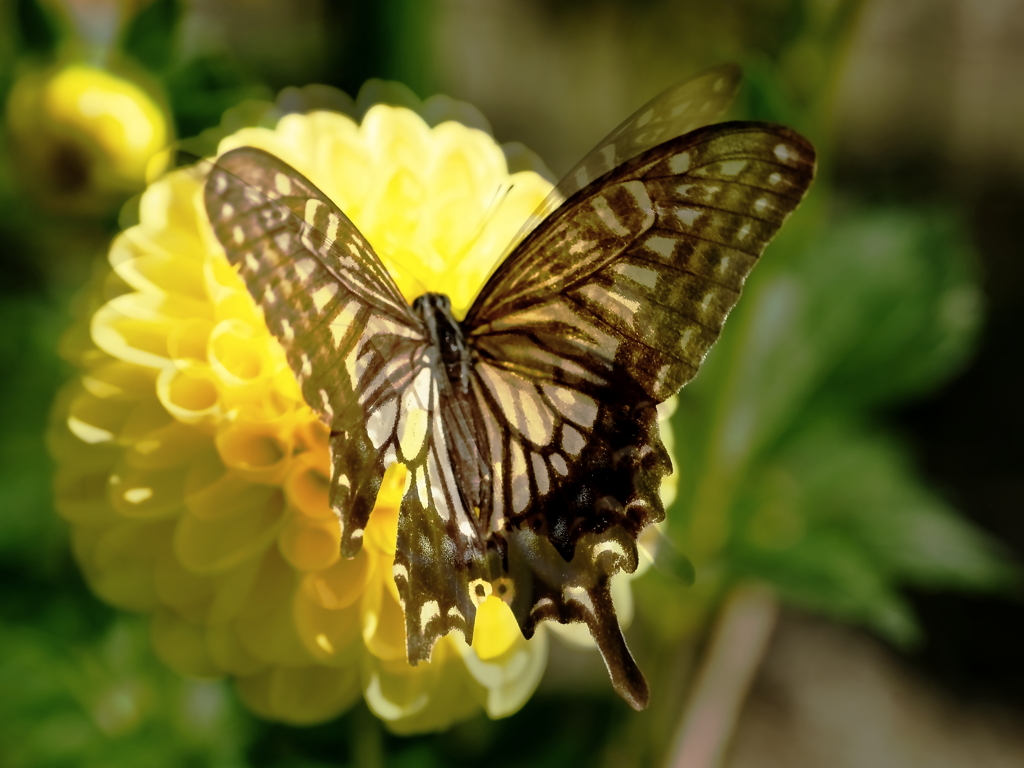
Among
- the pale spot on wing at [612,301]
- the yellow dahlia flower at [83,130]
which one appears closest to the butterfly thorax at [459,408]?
the pale spot on wing at [612,301]

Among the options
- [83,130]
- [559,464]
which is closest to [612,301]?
[559,464]

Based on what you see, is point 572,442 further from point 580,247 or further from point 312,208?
point 312,208

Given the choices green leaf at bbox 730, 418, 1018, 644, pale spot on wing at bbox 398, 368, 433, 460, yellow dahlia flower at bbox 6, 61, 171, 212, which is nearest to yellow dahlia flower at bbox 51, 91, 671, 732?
pale spot on wing at bbox 398, 368, 433, 460

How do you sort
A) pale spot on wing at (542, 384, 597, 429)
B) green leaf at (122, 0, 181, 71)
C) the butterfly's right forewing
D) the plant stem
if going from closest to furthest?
the butterfly's right forewing
pale spot on wing at (542, 384, 597, 429)
green leaf at (122, 0, 181, 71)
the plant stem

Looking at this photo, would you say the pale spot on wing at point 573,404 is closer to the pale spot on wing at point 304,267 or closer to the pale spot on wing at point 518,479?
the pale spot on wing at point 518,479

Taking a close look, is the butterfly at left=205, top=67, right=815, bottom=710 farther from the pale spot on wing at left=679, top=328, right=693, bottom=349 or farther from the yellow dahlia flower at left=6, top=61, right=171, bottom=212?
the yellow dahlia flower at left=6, top=61, right=171, bottom=212
